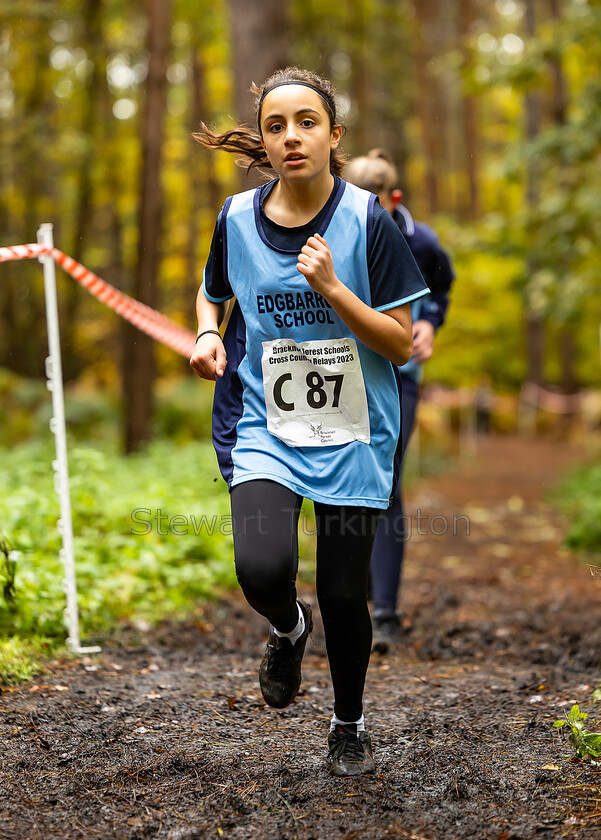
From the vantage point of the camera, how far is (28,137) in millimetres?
15109

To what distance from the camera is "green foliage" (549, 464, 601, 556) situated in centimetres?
830

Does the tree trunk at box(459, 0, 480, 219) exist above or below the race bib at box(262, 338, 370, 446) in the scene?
above

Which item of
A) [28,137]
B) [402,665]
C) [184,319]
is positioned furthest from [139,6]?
[402,665]

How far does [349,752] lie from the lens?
114 inches

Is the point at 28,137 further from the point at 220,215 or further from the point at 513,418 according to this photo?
the point at 513,418

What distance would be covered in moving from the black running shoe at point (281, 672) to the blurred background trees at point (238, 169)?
1744 millimetres

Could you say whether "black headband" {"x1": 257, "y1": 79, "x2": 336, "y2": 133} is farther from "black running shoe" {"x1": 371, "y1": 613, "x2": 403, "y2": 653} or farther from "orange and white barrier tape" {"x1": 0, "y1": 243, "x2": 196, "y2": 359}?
"black running shoe" {"x1": 371, "y1": 613, "x2": 403, "y2": 653}

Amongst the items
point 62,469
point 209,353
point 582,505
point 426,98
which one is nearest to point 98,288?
point 62,469

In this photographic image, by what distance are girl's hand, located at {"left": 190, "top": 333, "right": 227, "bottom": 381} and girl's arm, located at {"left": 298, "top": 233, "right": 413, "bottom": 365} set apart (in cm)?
41

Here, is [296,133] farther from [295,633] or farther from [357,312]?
[295,633]

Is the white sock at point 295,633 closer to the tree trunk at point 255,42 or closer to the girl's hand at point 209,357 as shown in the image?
the girl's hand at point 209,357

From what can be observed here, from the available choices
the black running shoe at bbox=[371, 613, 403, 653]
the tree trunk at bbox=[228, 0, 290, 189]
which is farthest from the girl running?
the tree trunk at bbox=[228, 0, 290, 189]

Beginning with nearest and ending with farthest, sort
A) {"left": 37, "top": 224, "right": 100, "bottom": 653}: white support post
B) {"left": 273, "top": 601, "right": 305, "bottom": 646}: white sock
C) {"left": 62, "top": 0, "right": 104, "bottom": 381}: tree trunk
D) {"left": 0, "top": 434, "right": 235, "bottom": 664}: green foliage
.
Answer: {"left": 273, "top": 601, "right": 305, "bottom": 646}: white sock, {"left": 37, "top": 224, "right": 100, "bottom": 653}: white support post, {"left": 0, "top": 434, "right": 235, "bottom": 664}: green foliage, {"left": 62, "top": 0, "right": 104, "bottom": 381}: tree trunk

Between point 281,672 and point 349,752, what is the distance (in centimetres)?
34
